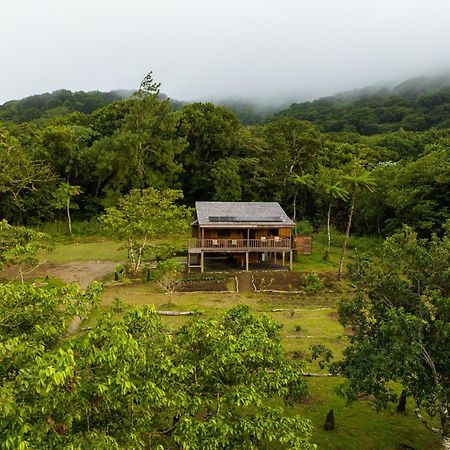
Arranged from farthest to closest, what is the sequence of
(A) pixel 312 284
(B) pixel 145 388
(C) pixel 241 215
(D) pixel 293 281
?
1. (C) pixel 241 215
2. (D) pixel 293 281
3. (A) pixel 312 284
4. (B) pixel 145 388

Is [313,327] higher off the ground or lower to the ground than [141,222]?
lower

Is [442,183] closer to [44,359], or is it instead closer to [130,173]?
[130,173]

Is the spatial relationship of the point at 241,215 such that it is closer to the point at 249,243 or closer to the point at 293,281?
the point at 249,243

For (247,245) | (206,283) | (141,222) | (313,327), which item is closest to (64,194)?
(141,222)

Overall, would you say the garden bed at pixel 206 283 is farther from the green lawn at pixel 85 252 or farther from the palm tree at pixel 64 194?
the palm tree at pixel 64 194

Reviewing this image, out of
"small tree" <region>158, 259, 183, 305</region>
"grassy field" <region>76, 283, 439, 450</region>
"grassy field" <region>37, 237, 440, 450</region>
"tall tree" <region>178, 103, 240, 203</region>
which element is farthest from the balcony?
"tall tree" <region>178, 103, 240, 203</region>

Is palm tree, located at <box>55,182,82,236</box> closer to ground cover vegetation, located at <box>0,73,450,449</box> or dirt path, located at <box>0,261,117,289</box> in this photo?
ground cover vegetation, located at <box>0,73,450,449</box>
